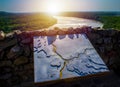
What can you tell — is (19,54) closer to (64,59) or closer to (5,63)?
(5,63)

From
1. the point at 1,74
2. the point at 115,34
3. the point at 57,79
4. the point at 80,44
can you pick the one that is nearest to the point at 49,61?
the point at 57,79

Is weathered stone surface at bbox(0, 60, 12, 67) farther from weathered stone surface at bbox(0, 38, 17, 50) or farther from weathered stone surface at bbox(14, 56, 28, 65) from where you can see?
weathered stone surface at bbox(0, 38, 17, 50)

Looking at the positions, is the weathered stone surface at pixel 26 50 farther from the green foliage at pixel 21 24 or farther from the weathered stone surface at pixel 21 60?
the green foliage at pixel 21 24

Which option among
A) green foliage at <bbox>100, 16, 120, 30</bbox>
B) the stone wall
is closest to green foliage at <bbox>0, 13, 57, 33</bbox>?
green foliage at <bbox>100, 16, 120, 30</bbox>

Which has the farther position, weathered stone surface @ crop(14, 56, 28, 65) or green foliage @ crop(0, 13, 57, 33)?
green foliage @ crop(0, 13, 57, 33)

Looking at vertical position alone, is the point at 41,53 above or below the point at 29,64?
above

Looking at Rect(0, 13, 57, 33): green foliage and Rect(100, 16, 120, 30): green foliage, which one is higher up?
Rect(100, 16, 120, 30): green foliage

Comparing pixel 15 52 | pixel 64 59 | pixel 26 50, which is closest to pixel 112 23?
pixel 26 50

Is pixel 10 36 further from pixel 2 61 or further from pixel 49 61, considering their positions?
pixel 49 61

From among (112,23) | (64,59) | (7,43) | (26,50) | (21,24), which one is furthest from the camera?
(21,24)
